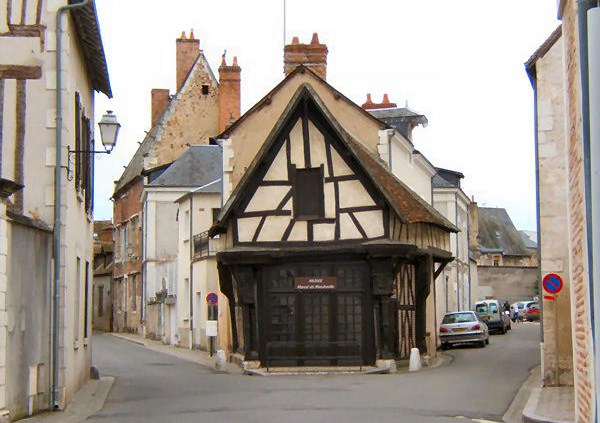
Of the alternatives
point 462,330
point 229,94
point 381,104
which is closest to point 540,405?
point 462,330

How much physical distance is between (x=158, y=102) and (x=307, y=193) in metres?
29.2

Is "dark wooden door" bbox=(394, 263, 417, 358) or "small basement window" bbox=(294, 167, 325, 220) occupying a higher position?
"small basement window" bbox=(294, 167, 325, 220)

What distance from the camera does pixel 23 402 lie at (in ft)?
46.4

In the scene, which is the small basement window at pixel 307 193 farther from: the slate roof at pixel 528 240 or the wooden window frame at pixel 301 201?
the slate roof at pixel 528 240

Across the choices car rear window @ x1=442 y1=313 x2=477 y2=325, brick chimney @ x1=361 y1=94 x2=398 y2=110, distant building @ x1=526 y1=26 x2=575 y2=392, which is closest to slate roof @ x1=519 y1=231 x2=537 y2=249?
brick chimney @ x1=361 y1=94 x2=398 y2=110

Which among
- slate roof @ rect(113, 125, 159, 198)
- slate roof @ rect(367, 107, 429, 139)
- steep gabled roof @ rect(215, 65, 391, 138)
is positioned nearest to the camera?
steep gabled roof @ rect(215, 65, 391, 138)

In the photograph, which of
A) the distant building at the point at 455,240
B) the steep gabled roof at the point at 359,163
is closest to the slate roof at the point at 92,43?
the steep gabled roof at the point at 359,163

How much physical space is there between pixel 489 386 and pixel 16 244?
31.8ft

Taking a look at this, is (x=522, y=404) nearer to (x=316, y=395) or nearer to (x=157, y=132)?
(x=316, y=395)

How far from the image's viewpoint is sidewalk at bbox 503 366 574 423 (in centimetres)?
1363

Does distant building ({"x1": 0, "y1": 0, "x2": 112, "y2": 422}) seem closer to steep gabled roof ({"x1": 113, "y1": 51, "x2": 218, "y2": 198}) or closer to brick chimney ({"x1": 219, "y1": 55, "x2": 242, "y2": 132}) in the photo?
brick chimney ({"x1": 219, "y1": 55, "x2": 242, "y2": 132})

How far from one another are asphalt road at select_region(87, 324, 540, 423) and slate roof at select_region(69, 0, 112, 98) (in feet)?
20.8

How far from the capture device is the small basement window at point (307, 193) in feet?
80.8

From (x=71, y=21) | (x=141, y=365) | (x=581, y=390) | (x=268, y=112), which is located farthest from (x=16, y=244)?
(x=268, y=112)
